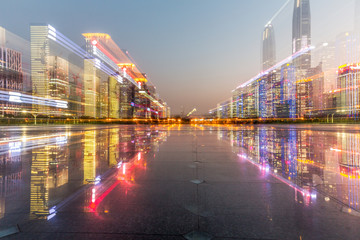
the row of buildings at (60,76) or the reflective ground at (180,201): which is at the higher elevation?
the row of buildings at (60,76)

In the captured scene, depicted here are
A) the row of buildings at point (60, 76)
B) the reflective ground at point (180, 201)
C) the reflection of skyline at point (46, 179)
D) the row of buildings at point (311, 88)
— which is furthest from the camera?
the row of buildings at point (311, 88)

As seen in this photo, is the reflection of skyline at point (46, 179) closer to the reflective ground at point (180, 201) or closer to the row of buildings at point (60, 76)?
the reflective ground at point (180, 201)

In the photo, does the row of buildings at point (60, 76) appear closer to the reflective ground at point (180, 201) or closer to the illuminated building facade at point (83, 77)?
the illuminated building facade at point (83, 77)

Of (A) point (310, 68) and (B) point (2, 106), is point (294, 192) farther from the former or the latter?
(A) point (310, 68)

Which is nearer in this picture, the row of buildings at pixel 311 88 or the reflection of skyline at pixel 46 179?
the reflection of skyline at pixel 46 179

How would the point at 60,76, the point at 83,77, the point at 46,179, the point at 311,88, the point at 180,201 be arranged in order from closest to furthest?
the point at 180,201
the point at 46,179
the point at 83,77
the point at 60,76
the point at 311,88

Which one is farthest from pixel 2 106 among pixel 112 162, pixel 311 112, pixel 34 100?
pixel 311 112

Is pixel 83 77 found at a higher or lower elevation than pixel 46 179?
higher

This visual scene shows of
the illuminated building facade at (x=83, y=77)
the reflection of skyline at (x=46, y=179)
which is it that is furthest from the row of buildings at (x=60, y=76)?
the reflection of skyline at (x=46, y=179)

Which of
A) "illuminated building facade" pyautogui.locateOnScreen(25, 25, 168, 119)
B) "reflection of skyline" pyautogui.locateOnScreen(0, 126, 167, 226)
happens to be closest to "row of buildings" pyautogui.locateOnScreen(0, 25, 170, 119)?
"illuminated building facade" pyautogui.locateOnScreen(25, 25, 168, 119)

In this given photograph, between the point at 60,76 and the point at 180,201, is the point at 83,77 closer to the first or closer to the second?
the point at 60,76

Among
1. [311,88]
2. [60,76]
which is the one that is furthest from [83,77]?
[311,88]

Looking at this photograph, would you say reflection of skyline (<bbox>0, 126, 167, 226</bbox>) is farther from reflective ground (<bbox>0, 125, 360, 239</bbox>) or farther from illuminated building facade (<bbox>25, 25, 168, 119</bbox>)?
illuminated building facade (<bbox>25, 25, 168, 119</bbox>)

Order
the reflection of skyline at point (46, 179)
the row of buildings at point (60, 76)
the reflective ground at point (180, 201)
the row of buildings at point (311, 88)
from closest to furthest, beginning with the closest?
the reflective ground at point (180, 201), the reflection of skyline at point (46, 179), the row of buildings at point (60, 76), the row of buildings at point (311, 88)
